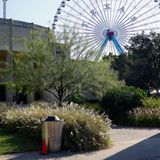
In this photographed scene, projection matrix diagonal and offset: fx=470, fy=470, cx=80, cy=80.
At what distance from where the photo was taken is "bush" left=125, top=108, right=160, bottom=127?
24.2 meters

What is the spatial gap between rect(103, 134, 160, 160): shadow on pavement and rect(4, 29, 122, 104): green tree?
8.82 meters

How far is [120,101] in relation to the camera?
27.1m

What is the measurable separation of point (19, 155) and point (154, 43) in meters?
41.2

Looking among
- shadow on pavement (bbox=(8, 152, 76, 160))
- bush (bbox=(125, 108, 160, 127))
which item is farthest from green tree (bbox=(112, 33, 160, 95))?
shadow on pavement (bbox=(8, 152, 76, 160))

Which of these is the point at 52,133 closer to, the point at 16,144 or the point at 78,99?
the point at 16,144

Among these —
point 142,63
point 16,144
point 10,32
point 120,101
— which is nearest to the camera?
point 16,144

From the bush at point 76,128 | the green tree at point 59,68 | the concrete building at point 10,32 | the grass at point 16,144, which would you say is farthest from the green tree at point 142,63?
the grass at point 16,144

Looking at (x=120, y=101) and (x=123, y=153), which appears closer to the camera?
(x=123, y=153)

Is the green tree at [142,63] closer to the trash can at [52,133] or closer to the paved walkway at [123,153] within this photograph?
the paved walkway at [123,153]

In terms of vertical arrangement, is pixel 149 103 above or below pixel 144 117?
above

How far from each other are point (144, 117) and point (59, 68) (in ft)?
16.9

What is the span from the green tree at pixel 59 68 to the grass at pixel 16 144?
9.04m

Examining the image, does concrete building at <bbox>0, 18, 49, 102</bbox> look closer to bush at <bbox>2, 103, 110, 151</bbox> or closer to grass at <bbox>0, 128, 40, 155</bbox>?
bush at <bbox>2, 103, 110, 151</bbox>

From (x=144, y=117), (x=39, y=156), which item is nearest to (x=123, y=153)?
(x=39, y=156)
